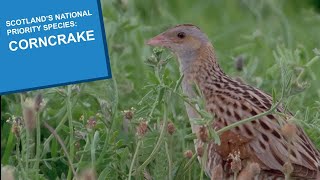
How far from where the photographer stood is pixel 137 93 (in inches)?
199

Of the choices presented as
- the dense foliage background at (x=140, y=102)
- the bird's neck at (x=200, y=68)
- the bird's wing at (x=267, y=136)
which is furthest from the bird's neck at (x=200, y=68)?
the bird's wing at (x=267, y=136)

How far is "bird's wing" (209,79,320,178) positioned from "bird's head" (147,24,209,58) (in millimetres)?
518

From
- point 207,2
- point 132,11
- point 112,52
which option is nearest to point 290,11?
point 207,2

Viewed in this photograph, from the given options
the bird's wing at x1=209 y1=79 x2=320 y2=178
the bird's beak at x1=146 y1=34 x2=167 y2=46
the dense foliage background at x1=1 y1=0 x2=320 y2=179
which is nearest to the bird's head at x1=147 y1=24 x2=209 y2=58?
the bird's beak at x1=146 y1=34 x2=167 y2=46

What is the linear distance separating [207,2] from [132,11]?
53.8 inches

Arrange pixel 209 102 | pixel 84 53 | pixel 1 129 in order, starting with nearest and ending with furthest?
pixel 84 53, pixel 209 102, pixel 1 129

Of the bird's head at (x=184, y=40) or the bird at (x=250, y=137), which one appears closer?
the bird at (x=250, y=137)

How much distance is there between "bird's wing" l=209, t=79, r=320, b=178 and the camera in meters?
3.75

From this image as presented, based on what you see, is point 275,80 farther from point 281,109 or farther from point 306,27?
point 306,27

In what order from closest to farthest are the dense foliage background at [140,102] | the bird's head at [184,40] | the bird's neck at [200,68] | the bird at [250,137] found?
1. the dense foliage background at [140,102]
2. the bird at [250,137]
3. the bird's neck at [200,68]
4. the bird's head at [184,40]

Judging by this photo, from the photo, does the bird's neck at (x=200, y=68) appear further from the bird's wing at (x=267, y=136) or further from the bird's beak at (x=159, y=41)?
the bird's wing at (x=267, y=136)

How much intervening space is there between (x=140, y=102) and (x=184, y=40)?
41.4 inches

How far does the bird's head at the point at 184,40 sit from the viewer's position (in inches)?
182

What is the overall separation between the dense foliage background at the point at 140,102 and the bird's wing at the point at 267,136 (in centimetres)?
11
